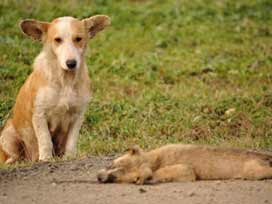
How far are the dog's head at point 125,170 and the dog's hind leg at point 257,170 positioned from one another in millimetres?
837

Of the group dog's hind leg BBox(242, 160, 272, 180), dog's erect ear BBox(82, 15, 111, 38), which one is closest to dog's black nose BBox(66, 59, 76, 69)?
dog's erect ear BBox(82, 15, 111, 38)

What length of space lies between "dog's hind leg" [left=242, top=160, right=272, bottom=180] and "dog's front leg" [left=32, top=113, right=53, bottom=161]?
233 centimetres

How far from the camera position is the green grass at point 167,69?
431 inches

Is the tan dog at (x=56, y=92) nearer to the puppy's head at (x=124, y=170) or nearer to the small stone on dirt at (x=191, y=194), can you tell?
the puppy's head at (x=124, y=170)

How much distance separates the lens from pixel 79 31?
9219mm

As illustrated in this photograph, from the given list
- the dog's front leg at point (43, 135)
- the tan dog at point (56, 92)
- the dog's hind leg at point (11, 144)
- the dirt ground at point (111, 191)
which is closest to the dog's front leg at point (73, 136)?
the tan dog at point (56, 92)

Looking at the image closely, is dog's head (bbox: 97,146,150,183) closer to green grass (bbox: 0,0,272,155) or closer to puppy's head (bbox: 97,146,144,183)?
puppy's head (bbox: 97,146,144,183)

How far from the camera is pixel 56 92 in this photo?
9133mm

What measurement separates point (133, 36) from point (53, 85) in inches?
237

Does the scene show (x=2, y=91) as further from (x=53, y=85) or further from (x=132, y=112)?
(x=53, y=85)

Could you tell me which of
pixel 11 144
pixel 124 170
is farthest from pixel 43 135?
pixel 124 170

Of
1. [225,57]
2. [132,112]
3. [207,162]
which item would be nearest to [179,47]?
[225,57]

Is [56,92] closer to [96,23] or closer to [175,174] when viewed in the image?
[96,23]

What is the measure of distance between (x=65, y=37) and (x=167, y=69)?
15.0 feet
